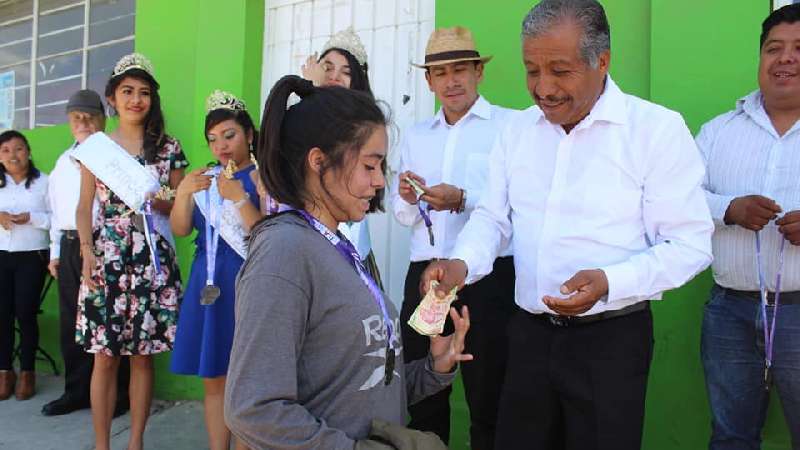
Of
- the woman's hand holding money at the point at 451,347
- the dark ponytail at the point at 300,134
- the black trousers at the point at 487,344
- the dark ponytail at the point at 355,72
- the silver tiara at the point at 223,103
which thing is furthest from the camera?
the silver tiara at the point at 223,103

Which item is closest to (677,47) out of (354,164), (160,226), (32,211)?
(354,164)

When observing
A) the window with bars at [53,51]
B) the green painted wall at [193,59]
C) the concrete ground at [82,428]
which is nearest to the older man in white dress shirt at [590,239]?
the concrete ground at [82,428]

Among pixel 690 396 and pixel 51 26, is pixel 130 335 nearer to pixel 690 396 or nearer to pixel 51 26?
pixel 690 396

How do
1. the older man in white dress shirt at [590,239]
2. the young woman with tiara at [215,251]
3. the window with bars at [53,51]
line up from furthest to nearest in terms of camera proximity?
the window with bars at [53,51]
the young woman with tiara at [215,251]
the older man in white dress shirt at [590,239]

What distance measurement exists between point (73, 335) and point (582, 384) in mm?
4117

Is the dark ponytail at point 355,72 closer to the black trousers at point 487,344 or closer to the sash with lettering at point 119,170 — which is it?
the black trousers at point 487,344

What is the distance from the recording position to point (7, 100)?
264 inches

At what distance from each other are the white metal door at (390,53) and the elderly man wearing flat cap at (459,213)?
2.13ft

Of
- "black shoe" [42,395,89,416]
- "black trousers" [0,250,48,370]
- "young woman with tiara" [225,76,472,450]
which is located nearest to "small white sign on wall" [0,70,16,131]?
"black trousers" [0,250,48,370]

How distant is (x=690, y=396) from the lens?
3059mm

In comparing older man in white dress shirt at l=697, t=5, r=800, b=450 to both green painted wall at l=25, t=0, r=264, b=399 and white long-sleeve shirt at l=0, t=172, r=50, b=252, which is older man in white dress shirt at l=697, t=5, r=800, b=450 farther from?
white long-sleeve shirt at l=0, t=172, r=50, b=252

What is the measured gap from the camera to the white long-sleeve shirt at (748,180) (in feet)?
8.18

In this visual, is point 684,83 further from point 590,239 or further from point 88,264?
point 88,264

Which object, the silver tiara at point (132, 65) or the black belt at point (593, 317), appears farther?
the silver tiara at point (132, 65)
